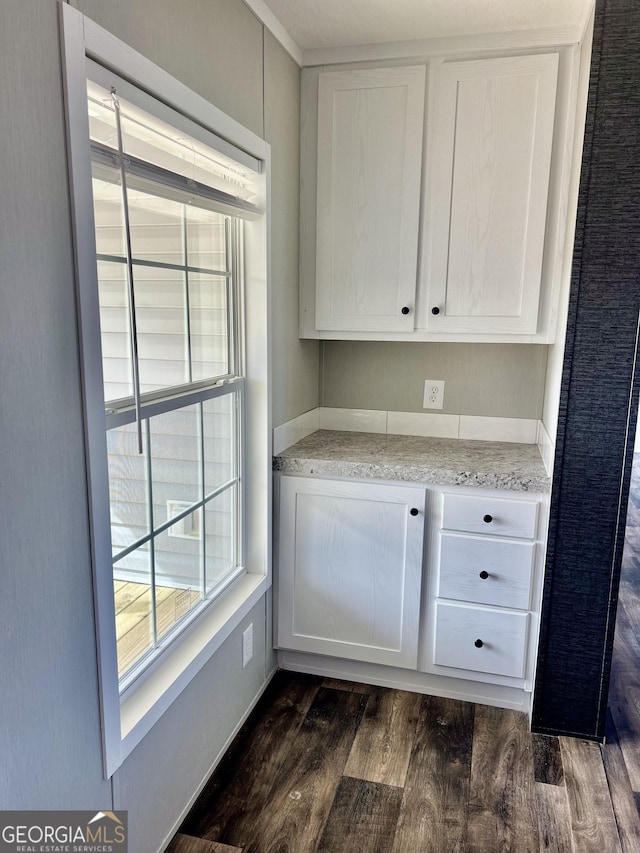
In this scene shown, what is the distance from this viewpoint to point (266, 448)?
213cm

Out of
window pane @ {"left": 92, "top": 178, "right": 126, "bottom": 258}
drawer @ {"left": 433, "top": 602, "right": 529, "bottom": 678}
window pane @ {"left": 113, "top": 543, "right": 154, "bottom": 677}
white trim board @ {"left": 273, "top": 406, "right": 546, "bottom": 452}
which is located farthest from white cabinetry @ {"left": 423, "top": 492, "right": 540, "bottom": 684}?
window pane @ {"left": 92, "top": 178, "right": 126, "bottom": 258}

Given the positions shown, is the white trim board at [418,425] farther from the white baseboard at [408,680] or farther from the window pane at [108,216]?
the window pane at [108,216]

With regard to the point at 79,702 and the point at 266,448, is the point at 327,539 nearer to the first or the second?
the point at 266,448

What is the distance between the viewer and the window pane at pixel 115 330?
134 cm

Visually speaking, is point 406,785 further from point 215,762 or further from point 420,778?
point 215,762

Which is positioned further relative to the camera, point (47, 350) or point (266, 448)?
point (266, 448)

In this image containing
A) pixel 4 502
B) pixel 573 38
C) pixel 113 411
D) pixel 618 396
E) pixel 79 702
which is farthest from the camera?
pixel 573 38

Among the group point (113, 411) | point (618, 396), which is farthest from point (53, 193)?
point (618, 396)

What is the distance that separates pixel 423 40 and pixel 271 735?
245cm

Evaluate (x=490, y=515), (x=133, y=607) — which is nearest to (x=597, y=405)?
(x=490, y=515)

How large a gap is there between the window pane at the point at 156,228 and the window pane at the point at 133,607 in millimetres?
742

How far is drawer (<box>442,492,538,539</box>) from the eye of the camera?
6.72 feet

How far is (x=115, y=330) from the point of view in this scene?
4.51 feet

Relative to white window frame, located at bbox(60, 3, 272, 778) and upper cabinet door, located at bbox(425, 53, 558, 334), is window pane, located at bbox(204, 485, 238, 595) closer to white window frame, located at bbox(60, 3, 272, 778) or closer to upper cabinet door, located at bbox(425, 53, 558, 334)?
white window frame, located at bbox(60, 3, 272, 778)
